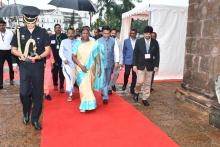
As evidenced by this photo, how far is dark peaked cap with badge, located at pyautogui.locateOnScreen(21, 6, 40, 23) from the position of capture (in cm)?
434

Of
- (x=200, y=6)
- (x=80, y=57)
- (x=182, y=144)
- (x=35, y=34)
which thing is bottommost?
(x=182, y=144)

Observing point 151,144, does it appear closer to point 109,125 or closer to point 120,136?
point 120,136

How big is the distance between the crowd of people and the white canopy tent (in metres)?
1.87

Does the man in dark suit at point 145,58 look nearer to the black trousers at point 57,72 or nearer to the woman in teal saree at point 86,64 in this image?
the woman in teal saree at point 86,64

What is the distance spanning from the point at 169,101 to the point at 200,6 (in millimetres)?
2131

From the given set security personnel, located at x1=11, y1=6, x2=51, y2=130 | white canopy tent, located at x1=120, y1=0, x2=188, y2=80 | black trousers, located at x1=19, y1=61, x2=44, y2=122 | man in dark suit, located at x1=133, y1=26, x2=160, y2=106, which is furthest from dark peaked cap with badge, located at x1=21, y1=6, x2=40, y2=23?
white canopy tent, located at x1=120, y1=0, x2=188, y2=80

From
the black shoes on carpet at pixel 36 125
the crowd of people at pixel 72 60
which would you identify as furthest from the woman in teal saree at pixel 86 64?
the black shoes on carpet at pixel 36 125

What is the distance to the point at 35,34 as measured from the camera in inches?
177

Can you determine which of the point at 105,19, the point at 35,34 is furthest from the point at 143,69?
the point at 105,19

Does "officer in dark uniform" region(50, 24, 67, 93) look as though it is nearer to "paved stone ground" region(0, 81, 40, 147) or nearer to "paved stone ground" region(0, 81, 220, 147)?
"paved stone ground" region(0, 81, 220, 147)

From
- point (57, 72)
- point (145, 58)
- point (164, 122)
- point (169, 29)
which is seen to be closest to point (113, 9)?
point (169, 29)

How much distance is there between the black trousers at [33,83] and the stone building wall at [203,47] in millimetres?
3103

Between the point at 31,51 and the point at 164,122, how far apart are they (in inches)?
97.6

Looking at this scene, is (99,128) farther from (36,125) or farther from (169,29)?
(169,29)
